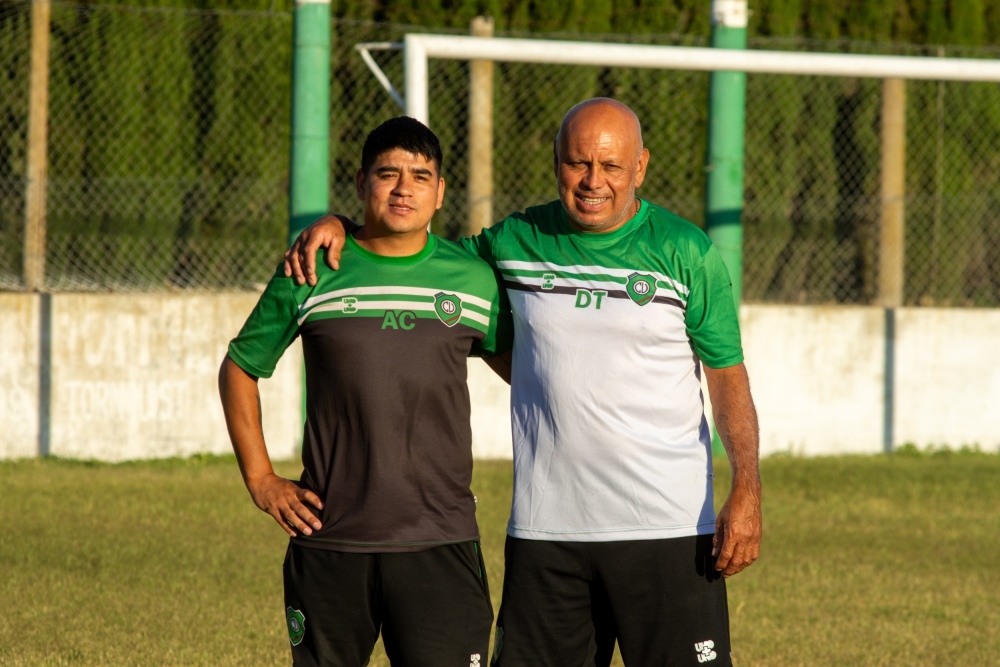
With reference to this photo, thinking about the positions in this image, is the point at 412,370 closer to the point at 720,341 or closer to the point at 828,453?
the point at 720,341

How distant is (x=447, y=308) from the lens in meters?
3.25

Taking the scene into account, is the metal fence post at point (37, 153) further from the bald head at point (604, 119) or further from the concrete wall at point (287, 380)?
the bald head at point (604, 119)

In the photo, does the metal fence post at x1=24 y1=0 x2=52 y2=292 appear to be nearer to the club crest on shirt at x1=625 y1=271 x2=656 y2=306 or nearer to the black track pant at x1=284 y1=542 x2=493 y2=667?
the black track pant at x1=284 y1=542 x2=493 y2=667

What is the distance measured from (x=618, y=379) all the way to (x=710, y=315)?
297 mm

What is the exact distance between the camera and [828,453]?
10656 millimetres

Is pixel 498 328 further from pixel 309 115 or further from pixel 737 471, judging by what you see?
pixel 309 115

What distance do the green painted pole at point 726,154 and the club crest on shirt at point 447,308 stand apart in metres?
6.81

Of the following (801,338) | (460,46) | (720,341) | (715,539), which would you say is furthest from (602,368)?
(801,338)

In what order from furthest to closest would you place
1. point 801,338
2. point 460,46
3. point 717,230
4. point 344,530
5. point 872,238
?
point 872,238, point 801,338, point 717,230, point 460,46, point 344,530

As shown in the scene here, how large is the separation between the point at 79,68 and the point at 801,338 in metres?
6.25

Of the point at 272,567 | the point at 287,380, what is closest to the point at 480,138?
the point at 287,380

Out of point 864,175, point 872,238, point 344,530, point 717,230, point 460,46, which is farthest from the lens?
point 864,175

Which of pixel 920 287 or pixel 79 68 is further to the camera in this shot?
pixel 920 287

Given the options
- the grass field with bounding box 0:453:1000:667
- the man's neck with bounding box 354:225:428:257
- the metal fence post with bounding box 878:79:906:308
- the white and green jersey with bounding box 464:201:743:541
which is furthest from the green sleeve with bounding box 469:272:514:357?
the metal fence post with bounding box 878:79:906:308
